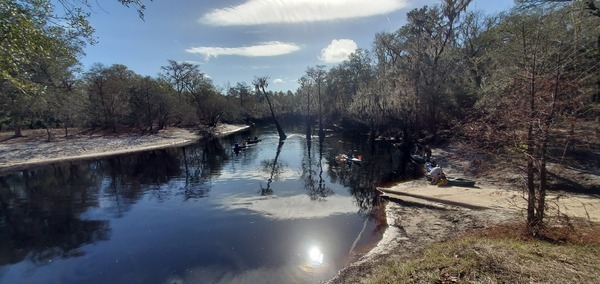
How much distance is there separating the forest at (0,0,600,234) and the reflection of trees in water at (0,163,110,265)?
6625 mm

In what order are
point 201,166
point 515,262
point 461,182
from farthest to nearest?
point 201,166 → point 461,182 → point 515,262

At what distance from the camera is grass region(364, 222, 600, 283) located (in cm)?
598

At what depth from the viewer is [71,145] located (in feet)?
131

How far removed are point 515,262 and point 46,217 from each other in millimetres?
21637

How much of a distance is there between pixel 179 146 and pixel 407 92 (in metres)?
34.8

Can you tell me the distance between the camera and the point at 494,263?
6.48m

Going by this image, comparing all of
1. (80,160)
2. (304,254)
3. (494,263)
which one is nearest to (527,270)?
(494,263)

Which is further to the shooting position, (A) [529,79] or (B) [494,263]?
(A) [529,79]

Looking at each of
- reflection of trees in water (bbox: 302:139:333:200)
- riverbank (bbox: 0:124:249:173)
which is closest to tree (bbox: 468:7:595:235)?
reflection of trees in water (bbox: 302:139:333:200)

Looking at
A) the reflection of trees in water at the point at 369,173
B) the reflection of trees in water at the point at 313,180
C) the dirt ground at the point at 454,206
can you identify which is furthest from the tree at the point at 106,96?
the reflection of trees in water at the point at 369,173

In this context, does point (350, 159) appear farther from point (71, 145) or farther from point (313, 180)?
point (71, 145)

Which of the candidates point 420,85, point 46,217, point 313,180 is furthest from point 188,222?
point 420,85

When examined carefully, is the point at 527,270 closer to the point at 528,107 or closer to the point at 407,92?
the point at 528,107

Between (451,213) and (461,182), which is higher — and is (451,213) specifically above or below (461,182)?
below
